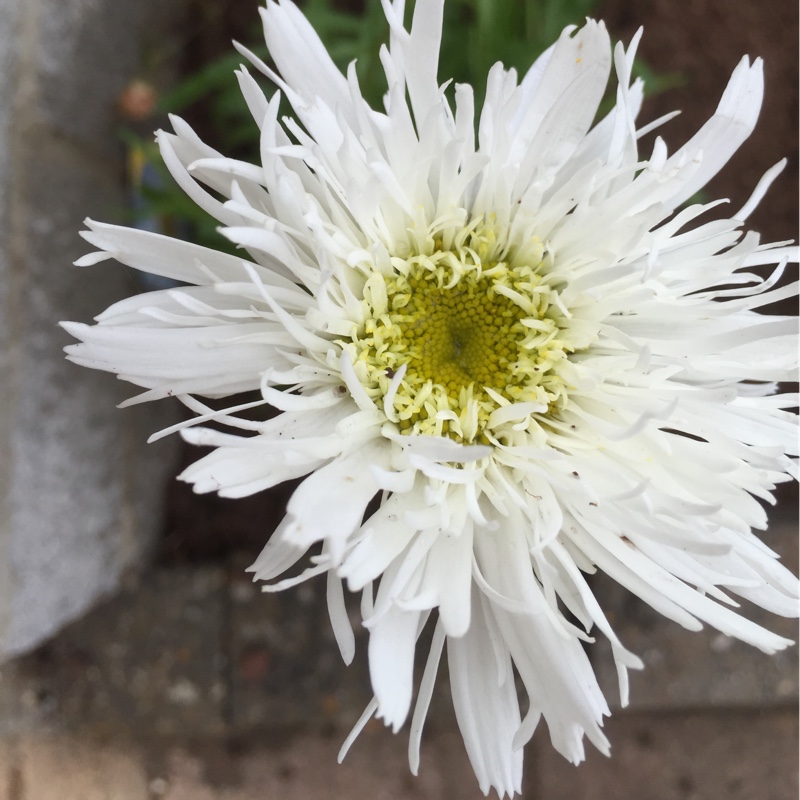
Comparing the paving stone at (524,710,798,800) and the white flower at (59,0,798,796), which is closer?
the white flower at (59,0,798,796)

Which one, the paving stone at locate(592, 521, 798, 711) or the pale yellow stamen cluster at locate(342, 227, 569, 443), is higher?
the pale yellow stamen cluster at locate(342, 227, 569, 443)

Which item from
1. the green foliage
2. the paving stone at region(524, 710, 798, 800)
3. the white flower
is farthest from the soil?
the white flower

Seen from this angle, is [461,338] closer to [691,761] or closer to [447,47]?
[447,47]

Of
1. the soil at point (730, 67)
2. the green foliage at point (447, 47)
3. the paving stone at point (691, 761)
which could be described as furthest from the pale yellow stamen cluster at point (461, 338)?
the paving stone at point (691, 761)

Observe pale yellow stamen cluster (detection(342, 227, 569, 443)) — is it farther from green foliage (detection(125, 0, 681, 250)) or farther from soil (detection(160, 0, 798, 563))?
soil (detection(160, 0, 798, 563))

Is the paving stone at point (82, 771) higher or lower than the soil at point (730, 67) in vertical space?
lower

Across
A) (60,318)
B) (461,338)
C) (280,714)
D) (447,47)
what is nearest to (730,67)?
(447,47)

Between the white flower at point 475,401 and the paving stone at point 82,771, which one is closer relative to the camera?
the white flower at point 475,401

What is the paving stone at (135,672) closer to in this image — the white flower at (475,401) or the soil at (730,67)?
the soil at (730,67)

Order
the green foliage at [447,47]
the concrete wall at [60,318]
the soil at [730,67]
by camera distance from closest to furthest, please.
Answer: the green foliage at [447,47]
the concrete wall at [60,318]
the soil at [730,67]
